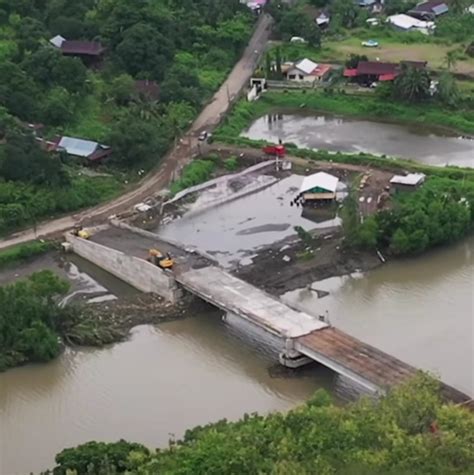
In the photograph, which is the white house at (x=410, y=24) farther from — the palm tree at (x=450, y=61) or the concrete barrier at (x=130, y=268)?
the concrete barrier at (x=130, y=268)

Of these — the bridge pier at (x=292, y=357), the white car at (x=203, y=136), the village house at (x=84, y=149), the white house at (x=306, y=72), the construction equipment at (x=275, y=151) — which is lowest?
the bridge pier at (x=292, y=357)

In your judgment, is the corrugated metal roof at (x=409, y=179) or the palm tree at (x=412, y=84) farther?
the palm tree at (x=412, y=84)

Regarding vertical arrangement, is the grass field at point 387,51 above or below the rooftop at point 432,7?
below

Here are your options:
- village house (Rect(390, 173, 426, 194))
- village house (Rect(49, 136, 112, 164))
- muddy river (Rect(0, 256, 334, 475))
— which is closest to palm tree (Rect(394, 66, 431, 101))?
village house (Rect(390, 173, 426, 194))

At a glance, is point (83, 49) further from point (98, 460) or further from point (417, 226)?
point (98, 460)

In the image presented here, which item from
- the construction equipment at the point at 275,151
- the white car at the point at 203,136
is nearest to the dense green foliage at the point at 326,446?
the construction equipment at the point at 275,151

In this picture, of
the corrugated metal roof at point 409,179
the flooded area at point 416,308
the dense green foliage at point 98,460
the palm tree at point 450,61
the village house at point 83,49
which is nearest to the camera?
the dense green foliage at point 98,460

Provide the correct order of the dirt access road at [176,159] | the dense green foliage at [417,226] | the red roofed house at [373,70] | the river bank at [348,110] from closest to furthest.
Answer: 1. the dense green foliage at [417,226]
2. the dirt access road at [176,159]
3. the river bank at [348,110]
4. the red roofed house at [373,70]

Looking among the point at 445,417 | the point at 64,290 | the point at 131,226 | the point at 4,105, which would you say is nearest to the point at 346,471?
the point at 445,417
